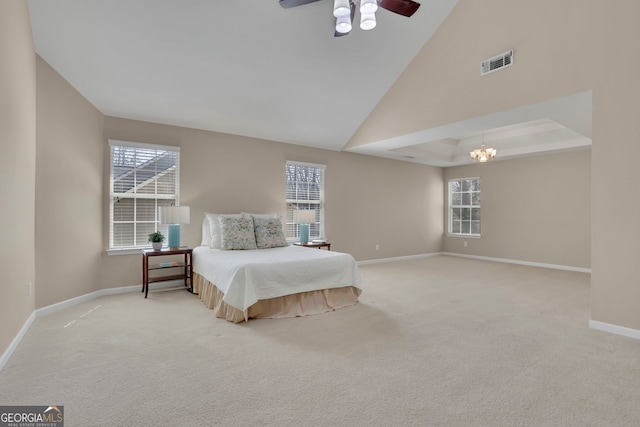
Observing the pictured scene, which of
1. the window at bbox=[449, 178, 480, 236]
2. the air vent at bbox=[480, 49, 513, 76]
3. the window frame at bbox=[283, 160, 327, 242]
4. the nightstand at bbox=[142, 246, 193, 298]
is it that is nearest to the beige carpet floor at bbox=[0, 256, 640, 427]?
the nightstand at bbox=[142, 246, 193, 298]

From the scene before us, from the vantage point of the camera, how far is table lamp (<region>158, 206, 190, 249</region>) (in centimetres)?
436

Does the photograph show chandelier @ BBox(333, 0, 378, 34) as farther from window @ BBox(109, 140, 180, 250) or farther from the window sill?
the window sill

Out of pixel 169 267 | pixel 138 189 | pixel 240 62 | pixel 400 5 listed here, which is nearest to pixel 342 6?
pixel 400 5

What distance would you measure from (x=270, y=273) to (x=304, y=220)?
2.18 metres

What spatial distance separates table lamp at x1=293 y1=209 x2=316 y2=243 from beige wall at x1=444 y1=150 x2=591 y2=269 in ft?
15.4

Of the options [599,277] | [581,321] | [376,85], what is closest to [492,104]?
[376,85]

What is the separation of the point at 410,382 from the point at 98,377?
210 centimetres

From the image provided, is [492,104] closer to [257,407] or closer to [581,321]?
[581,321]

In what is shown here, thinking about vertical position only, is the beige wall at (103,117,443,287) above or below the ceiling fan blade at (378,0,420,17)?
below

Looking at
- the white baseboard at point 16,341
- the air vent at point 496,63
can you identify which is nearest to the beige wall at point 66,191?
the white baseboard at point 16,341

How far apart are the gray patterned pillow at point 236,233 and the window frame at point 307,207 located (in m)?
1.29

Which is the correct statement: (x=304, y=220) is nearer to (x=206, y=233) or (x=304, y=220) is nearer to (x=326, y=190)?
(x=326, y=190)

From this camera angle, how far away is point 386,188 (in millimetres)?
7453

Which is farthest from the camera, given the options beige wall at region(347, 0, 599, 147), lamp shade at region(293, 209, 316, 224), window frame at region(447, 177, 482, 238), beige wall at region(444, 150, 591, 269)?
window frame at region(447, 177, 482, 238)
